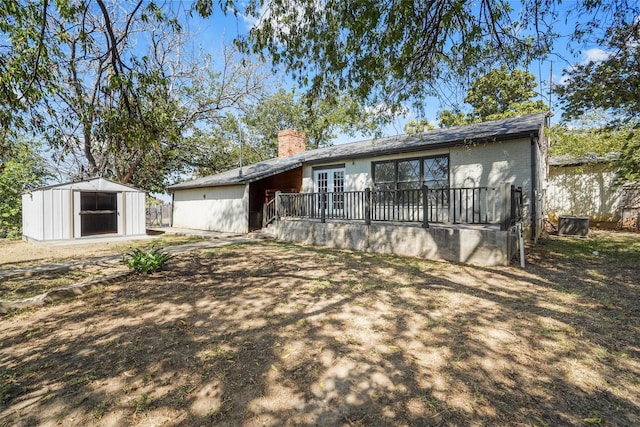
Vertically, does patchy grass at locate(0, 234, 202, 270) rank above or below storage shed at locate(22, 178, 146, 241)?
below

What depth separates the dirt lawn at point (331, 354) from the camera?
7.59 ft

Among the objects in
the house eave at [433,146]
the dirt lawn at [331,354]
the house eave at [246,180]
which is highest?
the house eave at [433,146]

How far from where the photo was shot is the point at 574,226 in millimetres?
11625

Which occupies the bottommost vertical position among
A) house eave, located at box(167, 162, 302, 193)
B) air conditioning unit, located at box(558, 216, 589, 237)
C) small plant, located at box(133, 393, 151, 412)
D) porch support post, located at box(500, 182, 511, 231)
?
small plant, located at box(133, 393, 151, 412)

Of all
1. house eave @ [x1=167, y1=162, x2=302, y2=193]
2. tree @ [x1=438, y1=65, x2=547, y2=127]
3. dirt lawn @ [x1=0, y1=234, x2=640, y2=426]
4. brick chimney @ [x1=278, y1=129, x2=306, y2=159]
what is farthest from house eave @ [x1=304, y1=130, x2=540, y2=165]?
tree @ [x1=438, y1=65, x2=547, y2=127]

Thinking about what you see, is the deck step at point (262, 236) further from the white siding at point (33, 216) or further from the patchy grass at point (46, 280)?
the white siding at point (33, 216)

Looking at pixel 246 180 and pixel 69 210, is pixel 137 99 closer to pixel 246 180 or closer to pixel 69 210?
pixel 246 180

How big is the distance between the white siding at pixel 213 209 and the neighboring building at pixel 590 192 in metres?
14.7

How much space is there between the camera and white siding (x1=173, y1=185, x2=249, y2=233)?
47.2ft

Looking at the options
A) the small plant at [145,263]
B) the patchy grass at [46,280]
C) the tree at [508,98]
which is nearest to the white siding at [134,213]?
the patchy grass at [46,280]

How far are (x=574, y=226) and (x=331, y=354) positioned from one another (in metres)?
12.7

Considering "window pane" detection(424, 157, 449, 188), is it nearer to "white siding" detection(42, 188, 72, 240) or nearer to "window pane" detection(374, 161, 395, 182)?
"window pane" detection(374, 161, 395, 182)

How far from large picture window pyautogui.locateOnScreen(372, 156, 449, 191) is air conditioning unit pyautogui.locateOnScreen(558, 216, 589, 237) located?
17.9 feet

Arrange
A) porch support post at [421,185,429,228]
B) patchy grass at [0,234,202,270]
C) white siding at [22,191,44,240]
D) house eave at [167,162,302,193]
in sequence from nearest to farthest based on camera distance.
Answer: porch support post at [421,185,429,228] → patchy grass at [0,234,202,270] → white siding at [22,191,44,240] → house eave at [167,162,302,193]
